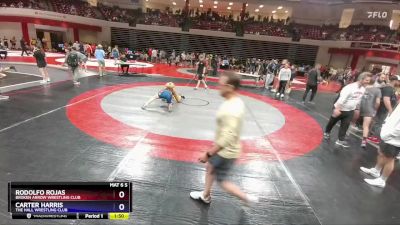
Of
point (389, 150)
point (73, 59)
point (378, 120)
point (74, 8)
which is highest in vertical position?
point (74, 8)

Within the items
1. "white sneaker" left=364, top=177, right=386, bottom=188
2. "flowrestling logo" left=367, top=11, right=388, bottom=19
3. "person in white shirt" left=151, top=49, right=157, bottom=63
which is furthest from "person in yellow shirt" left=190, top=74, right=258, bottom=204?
"flowrestling logo" left=367, top=11, right=388, bottom=19

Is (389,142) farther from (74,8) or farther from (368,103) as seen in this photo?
(74,8)

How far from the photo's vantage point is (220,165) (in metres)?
2.95

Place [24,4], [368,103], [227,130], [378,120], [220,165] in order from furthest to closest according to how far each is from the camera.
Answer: [24,4]
[378,120]
[368,103]
[220,165]
[227,130]

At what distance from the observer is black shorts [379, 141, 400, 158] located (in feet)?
12.7

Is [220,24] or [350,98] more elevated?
[220,24]

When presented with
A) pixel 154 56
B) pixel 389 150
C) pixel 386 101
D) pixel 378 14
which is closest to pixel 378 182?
pixel 389 150

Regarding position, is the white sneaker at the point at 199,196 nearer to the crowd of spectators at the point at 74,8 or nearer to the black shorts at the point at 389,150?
the black shorts at the point at 389,150

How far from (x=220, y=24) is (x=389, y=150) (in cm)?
2509

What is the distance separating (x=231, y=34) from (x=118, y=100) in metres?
20.6

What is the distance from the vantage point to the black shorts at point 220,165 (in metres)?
2.92

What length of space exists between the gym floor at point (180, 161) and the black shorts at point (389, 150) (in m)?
0.66
